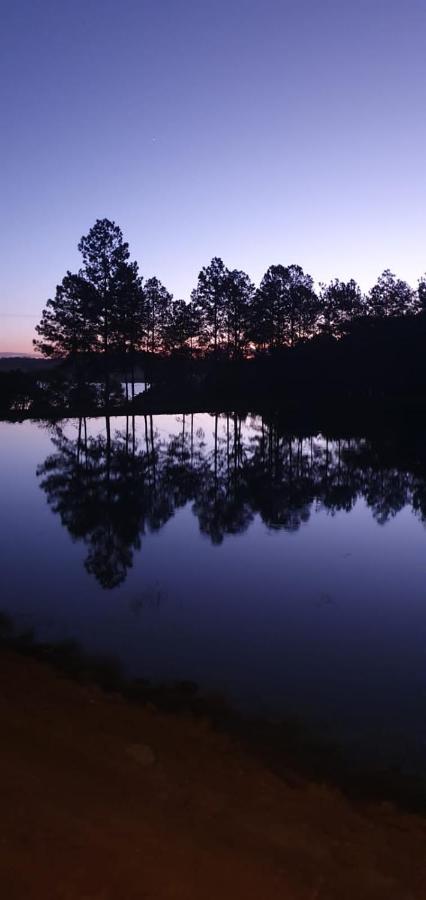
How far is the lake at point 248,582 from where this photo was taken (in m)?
7.78

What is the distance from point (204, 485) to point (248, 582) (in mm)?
11368

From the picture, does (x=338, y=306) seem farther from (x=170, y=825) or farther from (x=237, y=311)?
(x=170, y=825)

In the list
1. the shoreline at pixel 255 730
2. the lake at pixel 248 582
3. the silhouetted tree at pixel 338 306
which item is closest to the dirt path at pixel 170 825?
the shoreline at pixel 255 730

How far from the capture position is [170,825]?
4.70m

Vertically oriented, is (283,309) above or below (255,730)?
above

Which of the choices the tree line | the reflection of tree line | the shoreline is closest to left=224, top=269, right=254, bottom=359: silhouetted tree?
the tree line

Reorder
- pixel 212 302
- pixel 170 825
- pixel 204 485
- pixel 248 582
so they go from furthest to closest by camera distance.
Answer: pixel 212 302 < pixel 204 485 < pixel 248 582 < pixel 170 825

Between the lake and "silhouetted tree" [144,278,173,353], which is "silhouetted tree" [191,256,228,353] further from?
the lake

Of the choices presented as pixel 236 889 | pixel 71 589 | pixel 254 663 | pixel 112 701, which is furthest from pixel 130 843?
pixel 71 589

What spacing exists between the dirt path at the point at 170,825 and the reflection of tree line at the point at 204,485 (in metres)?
5.93

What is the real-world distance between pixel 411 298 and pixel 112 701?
78125mm

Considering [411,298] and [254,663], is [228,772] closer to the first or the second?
[254,663]

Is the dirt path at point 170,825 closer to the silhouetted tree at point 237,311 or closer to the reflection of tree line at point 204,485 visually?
the reflection of tree line at point 204,485

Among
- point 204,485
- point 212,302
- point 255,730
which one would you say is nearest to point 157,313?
point 212,302
